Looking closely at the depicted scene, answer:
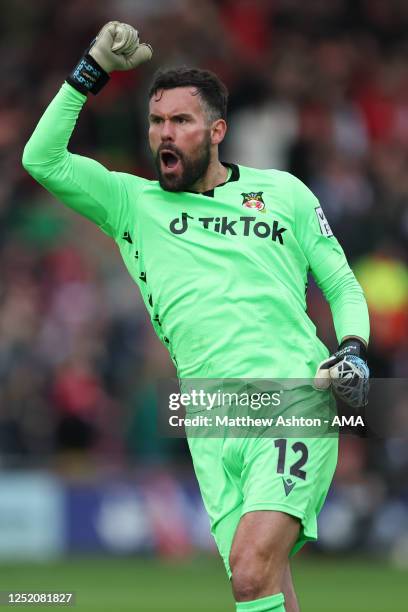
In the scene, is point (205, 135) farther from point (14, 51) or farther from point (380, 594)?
point (14, 51)

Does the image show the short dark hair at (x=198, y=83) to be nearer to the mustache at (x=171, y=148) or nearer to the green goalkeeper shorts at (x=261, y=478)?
the mustache at (x=171, y=148)

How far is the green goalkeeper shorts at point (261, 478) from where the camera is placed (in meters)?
6.04

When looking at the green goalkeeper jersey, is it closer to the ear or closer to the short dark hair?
the ear

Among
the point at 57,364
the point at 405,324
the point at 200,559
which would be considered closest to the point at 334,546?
the point at 200,559

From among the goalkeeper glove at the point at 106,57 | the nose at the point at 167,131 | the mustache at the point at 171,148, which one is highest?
the goalkeeper glove at the point at 106,57

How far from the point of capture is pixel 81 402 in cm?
1359

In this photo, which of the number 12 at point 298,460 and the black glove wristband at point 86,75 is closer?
the number 12 at point 298,460

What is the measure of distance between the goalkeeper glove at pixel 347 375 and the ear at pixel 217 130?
1195 mm

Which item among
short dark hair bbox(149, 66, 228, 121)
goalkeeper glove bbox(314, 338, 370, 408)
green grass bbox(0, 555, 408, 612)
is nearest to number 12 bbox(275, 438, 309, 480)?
goalkeeper glove bbox(314, 338, 370, 408)

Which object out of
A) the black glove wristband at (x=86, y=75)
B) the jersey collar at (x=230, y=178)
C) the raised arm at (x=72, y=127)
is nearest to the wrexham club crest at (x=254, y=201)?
the jersey collar at (x=230, y=178)

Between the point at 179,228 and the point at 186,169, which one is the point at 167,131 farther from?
the point at 179,228

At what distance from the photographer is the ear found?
6.64 m

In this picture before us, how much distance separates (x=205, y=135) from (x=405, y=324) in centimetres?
750

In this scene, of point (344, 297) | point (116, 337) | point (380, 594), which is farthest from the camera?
point (116, 337)
